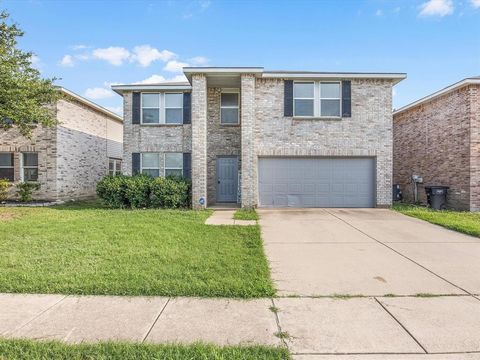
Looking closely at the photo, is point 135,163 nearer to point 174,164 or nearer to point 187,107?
point 174,164

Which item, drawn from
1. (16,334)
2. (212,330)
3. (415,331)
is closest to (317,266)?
(415,331)

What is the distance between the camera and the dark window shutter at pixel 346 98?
12531 mm

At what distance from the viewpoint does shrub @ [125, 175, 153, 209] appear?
1164cm

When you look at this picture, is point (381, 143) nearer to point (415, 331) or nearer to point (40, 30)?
point (415, 331)

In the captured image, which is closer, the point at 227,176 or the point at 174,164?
the point at 227,176

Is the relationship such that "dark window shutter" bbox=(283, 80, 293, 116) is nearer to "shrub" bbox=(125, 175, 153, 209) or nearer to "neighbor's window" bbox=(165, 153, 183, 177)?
"neighbor's window" bbox=(165, 153, 183, 177)

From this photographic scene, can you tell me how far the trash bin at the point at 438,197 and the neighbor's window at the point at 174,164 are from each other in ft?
36.6

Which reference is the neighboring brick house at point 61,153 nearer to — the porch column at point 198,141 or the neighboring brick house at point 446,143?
the porch column at point 198,141

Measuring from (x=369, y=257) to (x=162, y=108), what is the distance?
1141 centimetres

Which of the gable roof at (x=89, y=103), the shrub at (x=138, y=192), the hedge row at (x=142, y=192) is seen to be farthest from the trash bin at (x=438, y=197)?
the gable roof at (x=89, y=103)

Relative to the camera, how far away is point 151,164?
1405 cm

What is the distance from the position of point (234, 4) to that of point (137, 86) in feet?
18.3

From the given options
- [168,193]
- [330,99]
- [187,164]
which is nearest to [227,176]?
[187,164]

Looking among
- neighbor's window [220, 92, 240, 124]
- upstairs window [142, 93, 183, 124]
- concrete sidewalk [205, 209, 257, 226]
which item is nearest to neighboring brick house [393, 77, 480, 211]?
neighbor's window [220, 92, 240, 124]
